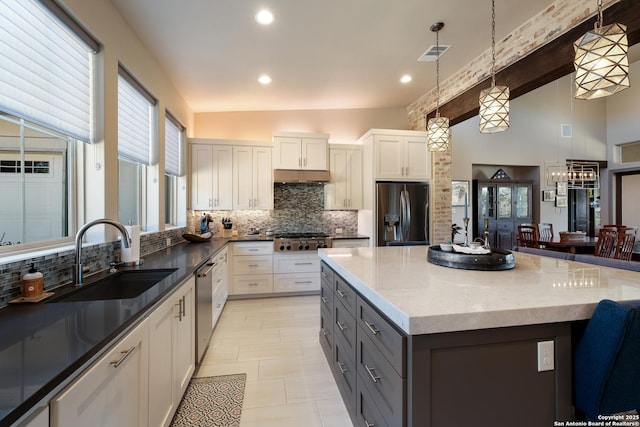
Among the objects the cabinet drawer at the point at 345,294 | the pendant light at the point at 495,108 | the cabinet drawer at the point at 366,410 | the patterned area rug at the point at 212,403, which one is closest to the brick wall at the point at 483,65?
the pendant light at the point at 495,108

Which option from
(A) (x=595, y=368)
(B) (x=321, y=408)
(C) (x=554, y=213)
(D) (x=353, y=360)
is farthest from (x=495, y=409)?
(C) (x=554, y=213)

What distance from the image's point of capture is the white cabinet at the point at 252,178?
4.51m

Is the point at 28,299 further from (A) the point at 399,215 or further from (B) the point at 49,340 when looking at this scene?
(A) the point at 399,215

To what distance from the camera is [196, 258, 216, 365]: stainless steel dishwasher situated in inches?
91.6

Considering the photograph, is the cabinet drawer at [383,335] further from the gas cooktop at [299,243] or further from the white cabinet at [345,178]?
the white cabinet at [345,178]

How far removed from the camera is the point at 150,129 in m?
3.11

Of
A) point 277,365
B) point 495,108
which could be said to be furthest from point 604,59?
point 277,365

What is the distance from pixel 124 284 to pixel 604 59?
10.2ft

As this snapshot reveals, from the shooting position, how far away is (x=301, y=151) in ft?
15.0

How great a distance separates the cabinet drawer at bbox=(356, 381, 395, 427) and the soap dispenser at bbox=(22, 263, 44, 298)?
5.70 feet

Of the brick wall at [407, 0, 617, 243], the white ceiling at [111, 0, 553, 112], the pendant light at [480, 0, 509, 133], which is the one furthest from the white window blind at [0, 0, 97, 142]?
the brick wall at [407, 0, 617, 243]

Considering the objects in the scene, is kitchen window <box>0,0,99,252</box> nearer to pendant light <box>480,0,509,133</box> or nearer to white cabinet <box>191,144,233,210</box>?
white cabinet <box>191,144,233,210</box>

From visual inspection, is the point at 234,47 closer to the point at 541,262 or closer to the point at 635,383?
the point at 541,262

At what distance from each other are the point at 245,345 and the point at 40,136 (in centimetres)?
231
